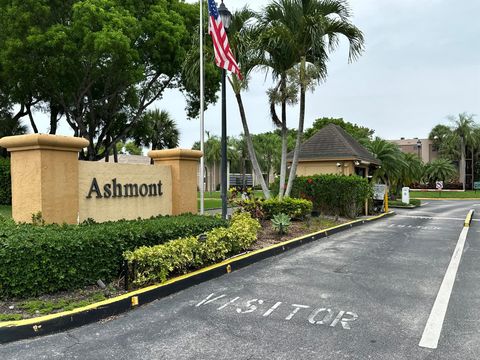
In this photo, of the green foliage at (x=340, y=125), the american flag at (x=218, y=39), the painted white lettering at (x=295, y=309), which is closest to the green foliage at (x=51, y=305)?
the painted white lettering at (x=295, y=309)

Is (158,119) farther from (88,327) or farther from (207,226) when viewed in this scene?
(88,327)

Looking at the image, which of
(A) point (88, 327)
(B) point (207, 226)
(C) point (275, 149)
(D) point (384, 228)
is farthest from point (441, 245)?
(C) point (275, 149)

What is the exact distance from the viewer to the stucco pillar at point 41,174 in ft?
20.0

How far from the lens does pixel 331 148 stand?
22.2 metres

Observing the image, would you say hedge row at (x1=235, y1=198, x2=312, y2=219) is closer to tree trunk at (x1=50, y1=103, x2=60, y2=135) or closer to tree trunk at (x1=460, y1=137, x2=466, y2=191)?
tree trunk at (x1=50, y1=103, x2=60, y2=135)

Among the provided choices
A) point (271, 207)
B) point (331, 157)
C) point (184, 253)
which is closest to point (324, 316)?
point (184, 253)

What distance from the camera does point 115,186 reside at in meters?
7.74

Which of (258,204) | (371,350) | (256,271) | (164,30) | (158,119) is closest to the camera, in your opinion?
(371,350)

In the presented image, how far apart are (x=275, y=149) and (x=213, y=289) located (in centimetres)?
5489

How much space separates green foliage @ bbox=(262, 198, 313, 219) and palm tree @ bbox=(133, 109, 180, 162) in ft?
68.2

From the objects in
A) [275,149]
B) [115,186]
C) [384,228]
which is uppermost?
[275,149]

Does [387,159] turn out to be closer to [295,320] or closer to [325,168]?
[325,168]

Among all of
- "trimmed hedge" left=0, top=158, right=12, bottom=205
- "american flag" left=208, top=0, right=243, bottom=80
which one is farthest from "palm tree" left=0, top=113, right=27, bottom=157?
"american flag" left=208, top=0, right=243, bottom=80

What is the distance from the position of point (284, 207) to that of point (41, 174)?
8762 millimetres
